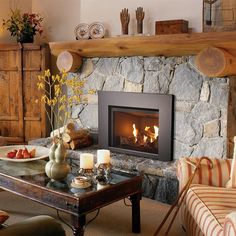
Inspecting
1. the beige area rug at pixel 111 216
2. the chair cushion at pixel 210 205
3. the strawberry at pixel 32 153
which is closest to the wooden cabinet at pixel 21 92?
the beige area rug at pixel 111 216

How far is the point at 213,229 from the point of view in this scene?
197 cm

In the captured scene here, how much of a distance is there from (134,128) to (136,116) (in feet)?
0.45

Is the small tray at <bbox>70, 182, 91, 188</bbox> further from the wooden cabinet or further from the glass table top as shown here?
the wooden cabinet

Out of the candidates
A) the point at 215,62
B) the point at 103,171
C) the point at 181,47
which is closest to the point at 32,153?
the point at 103,171

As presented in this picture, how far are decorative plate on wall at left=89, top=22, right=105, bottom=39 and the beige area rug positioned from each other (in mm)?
1979

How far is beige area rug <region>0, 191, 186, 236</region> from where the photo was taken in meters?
2.84

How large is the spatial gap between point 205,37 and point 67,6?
2720 millimetres

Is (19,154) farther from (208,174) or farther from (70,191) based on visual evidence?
(208,174)

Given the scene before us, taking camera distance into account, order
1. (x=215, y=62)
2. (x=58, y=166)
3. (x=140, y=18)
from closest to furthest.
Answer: (x=58, y=166), (x=215, y=62), (x=140, y=18)

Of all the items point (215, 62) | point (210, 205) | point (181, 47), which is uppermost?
point (181, 47)

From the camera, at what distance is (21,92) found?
17.1 ft

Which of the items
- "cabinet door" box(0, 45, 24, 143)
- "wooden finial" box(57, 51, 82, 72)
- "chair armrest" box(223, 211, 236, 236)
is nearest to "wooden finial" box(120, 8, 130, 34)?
"wooden finial" box(57, 51, 82, 72)

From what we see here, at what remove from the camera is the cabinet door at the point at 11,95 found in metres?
5.20

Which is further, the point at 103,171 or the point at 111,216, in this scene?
the point at 111,216
